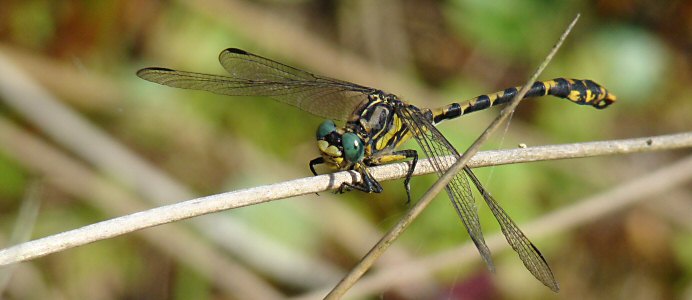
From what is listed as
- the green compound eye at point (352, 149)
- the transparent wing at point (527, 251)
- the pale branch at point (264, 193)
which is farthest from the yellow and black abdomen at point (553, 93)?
the transparent wing at point (527, 251)

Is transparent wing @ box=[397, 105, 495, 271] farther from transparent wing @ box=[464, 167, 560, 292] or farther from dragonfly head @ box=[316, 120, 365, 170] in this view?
dragonfly head @ box=[316, 120, 365, 170]

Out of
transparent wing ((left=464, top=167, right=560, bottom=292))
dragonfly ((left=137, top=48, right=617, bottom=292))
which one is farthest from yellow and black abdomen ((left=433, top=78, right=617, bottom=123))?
transparent wing ((left=464, top=167, right=560, bottom=292))

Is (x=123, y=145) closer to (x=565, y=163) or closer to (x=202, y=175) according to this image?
(x=202, y=175)

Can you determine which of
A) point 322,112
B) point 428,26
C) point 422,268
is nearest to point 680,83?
point 428,26

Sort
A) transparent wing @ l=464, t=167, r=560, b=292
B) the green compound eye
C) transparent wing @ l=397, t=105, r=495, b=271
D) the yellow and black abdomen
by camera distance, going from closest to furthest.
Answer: transparent wing @ l=464, t=167, r=560, b=292, transparent wing @ l=397, t=105, r=495, b=271, the green compound eye, the yellow and black abdomen

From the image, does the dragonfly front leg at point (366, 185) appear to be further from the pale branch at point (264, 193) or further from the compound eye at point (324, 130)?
the compound eye at point (324, 130)

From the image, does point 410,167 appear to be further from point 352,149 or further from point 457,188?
point 352,149
